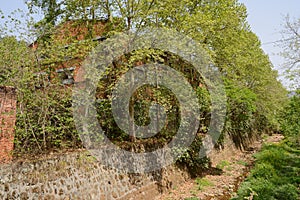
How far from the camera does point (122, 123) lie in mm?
9953

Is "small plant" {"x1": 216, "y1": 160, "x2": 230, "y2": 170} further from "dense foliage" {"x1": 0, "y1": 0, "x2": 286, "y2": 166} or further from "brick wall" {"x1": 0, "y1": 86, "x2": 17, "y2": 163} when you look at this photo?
"brick wall" {"x1": 0, "y1": 86, "x2": 17, "y2": 163}

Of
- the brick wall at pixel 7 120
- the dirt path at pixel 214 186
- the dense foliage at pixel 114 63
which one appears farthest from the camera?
the dirt path at pixel 214 186

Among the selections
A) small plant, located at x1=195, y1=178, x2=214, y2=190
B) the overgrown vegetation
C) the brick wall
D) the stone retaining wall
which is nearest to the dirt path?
small plant, located at x1=195, y1=178, x2=214, y2=190

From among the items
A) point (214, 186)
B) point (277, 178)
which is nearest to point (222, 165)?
point (214, 186)

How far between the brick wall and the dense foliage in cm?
22

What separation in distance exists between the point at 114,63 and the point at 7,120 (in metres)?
4.00

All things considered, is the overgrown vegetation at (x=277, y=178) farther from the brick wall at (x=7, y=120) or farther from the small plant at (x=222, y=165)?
the brick wall at (x=7, y=120)

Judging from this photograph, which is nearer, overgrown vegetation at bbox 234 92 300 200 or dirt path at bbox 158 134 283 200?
overgrown vegetation at bbox 234 92 300 200

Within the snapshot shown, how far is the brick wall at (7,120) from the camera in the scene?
22.2ft

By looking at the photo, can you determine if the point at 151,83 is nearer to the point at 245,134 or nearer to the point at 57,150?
the point at 57,150

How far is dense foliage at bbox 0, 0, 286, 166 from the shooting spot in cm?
759

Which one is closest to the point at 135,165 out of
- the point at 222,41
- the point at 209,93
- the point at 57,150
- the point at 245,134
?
the point at 57,150

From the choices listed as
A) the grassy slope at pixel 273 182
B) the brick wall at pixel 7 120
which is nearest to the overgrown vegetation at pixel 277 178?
the grassy slope at pixel 273 182

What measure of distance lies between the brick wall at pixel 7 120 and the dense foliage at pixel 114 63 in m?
0.22
